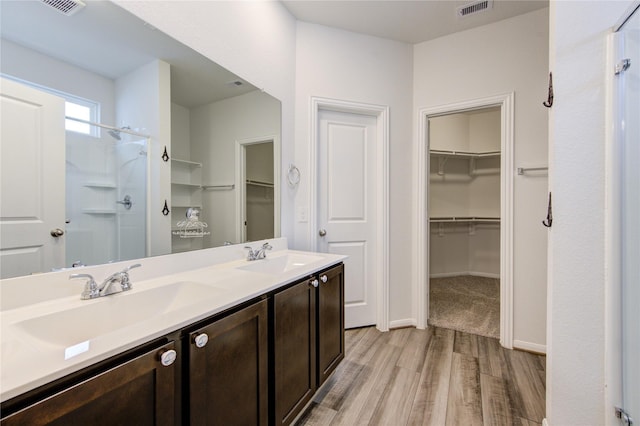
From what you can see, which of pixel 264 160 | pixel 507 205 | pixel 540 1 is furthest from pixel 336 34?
pixel 507 205

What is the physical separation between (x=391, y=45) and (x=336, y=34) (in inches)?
21.8

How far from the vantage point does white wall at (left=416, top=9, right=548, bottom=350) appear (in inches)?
87.6

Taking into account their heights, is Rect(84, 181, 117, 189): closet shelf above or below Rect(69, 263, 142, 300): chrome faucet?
above

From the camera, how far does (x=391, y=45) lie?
8.69ft

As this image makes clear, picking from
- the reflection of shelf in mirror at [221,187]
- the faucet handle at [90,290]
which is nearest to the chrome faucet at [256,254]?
the reflection of shelf in mirror at [221,187]

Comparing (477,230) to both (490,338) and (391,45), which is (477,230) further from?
(391,45)

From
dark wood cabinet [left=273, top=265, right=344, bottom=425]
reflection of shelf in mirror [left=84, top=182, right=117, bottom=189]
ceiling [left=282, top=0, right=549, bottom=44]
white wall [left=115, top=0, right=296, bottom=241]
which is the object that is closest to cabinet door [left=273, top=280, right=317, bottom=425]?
dark wood cabinet [left=273, top=265, right=344, bottom=425]

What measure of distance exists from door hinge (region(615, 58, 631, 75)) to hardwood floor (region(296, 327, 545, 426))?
1750 millimetres

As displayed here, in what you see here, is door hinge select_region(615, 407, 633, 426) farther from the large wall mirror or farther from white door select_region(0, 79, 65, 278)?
white door select_region(0, 79, 65, 278)

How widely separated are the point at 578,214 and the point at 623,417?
0.84 meters

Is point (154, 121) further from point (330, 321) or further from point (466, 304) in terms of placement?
point (466, 304)

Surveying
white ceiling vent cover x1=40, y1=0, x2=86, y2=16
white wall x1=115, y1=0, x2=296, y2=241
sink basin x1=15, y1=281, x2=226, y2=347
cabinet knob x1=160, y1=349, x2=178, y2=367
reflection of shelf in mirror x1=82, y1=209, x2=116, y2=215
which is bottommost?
cabinet knob x1=160, y1=349, x2=178, y2=367

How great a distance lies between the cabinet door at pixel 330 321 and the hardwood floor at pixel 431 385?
8.1 inches

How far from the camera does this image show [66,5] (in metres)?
0.98
